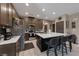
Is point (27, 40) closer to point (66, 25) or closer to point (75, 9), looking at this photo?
point (66, 25)

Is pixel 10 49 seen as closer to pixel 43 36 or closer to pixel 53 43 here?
pixel 43 36

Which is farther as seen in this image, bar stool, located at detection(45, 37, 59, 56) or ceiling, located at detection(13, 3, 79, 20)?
bar stool, located at detection(45, 37, 59, 56)

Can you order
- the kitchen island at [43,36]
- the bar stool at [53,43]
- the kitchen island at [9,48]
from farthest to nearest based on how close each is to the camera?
the bar stool at [53,43]
the kitchen island at [43,36]
the kitchen island at [9,48]

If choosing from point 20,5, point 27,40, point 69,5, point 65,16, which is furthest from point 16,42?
point 69,5

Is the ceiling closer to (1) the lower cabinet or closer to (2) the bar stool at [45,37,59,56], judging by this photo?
(1) the lower cabinet

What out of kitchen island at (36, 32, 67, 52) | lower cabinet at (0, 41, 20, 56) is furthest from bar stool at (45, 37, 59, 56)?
lower cabinet at (0, 41, 20, 56)

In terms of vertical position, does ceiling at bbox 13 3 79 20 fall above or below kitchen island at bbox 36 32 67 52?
above

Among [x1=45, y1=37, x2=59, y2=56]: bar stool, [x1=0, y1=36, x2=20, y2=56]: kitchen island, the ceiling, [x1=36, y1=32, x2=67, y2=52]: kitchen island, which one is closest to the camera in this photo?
[x1=0, y1=36, x2=20, y2=56]: kitchen island

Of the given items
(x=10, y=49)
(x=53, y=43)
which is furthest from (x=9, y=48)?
(x=53, y=43)

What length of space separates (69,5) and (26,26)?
857mm

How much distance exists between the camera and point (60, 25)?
1883mm

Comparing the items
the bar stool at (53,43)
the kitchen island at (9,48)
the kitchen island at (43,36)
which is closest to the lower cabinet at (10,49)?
the kitchen island at (9,48)

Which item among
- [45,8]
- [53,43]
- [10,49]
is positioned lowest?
[53,43]

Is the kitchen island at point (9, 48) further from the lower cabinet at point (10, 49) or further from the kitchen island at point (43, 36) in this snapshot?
the kitchen island at point (43, 36)
